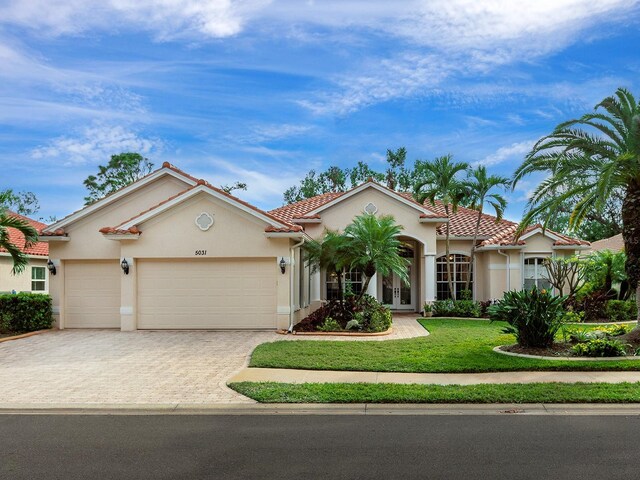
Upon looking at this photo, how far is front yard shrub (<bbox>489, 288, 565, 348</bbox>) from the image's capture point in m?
12.1

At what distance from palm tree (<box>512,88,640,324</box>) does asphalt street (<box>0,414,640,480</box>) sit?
22.4 feet

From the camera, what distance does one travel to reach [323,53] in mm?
15492

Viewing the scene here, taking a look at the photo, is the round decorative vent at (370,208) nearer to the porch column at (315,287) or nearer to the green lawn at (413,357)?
the porch column at (315,287)

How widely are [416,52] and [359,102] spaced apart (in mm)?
3411

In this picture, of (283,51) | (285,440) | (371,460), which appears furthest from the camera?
(283,51)

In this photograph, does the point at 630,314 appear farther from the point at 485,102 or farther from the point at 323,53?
the point at 323,53

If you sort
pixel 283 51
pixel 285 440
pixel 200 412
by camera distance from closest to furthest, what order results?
pixel 285 440, pixel 200 412, pixel 283 51

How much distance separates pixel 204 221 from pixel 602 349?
1131cm

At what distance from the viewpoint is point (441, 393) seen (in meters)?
8.68

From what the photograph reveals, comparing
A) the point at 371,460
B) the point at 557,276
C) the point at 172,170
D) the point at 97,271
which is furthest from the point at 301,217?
the point at 371,460

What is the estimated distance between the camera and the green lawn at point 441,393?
8.38 metres

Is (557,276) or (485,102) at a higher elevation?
(485,102)

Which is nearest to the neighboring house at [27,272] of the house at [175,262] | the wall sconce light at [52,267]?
the wall sconce light at [52,267]

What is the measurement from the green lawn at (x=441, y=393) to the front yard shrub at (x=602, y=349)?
2.54 metres
